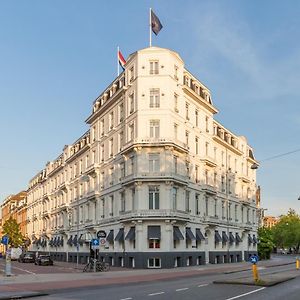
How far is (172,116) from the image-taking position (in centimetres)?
5041

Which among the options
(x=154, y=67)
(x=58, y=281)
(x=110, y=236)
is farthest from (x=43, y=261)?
(x=58, y=281)

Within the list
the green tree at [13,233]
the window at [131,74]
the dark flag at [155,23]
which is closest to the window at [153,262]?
the window at [131,74]

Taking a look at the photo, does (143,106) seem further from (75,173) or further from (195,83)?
(75,173)

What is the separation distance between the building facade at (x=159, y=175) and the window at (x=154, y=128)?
103 millimetres

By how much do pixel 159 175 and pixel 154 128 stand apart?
196 inches

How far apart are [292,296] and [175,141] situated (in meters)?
31.4

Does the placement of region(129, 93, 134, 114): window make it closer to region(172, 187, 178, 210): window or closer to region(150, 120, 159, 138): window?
region(150, 120, 159, 138): window

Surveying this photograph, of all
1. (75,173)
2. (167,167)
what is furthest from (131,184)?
(75,173)

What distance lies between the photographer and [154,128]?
50.0m

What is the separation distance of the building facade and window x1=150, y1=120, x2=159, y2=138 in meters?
0.10

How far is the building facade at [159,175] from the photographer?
161 feet

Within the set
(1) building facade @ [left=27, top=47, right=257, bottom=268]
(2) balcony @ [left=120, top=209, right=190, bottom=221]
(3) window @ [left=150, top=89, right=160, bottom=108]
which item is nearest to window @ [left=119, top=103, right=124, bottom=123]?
(1) building facade @ [left=27, top=47, right=257, bottom=268]

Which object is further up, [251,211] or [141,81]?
[141,81]

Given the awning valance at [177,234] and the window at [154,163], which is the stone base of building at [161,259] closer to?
the awning valance at [177,234]
